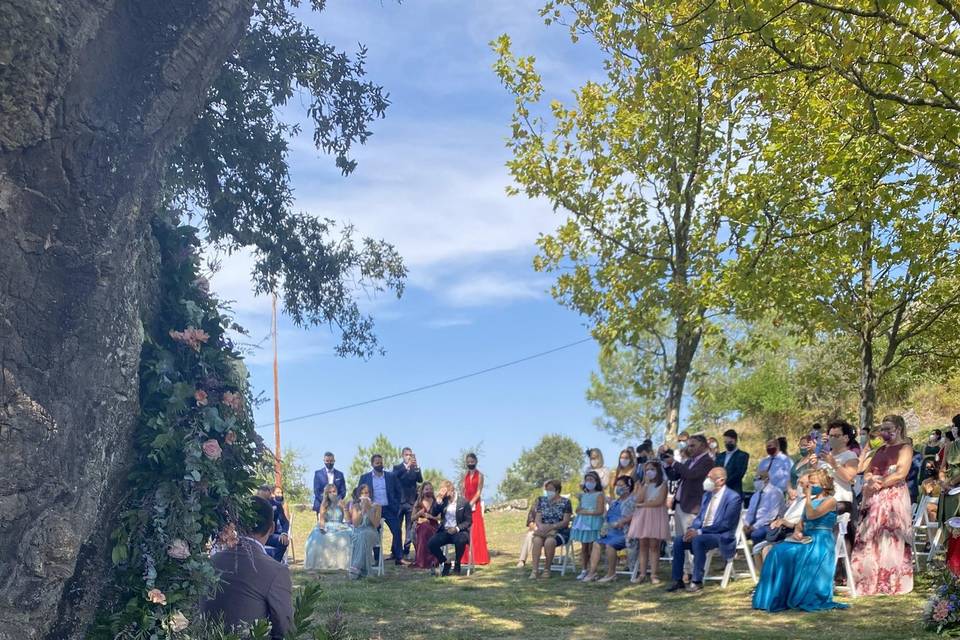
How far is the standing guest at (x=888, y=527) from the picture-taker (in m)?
10.9

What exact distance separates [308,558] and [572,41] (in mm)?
11861

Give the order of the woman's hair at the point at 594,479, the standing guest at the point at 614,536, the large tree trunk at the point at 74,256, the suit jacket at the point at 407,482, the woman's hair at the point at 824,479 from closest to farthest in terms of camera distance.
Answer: the large tree trunk at the point at 74,256
the woman's hair at the point at 824,479
the standing guest at the point at 614,536
the woman's hair at the point at 594,479
the suit jacket at the point at 407,482

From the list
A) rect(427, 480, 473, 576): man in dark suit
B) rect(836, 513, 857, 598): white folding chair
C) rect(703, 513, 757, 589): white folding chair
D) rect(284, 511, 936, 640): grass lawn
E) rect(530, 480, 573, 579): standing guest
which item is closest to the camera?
rect(284, 511, 936, 640): grass lawn

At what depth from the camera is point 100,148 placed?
261 inches

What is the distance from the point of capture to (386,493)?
1712cm

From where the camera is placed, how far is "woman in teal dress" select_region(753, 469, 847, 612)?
10.6m

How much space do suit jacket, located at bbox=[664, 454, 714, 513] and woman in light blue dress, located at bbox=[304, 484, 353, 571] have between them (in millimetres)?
6652

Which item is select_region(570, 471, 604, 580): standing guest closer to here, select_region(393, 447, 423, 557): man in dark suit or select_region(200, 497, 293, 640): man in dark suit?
select_region(393, 447, 423, 557): man in dark suit

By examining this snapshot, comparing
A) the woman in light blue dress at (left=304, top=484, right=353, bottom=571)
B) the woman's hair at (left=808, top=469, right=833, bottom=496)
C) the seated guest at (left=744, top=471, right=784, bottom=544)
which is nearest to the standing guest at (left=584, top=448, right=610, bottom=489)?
the seated guest at (left=744, top=471, right=784, bottom=544)

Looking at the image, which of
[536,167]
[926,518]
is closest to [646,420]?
[536,167]

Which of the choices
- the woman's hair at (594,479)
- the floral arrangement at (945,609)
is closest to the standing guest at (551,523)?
the woman's hair at (594,479)

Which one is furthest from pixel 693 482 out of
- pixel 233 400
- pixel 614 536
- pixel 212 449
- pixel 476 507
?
pixel 212 449

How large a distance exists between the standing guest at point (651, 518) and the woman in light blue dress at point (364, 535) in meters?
4.74

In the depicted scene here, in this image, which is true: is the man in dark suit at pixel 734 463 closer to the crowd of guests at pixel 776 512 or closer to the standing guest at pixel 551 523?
the crowd of guests at pixel 776 512
